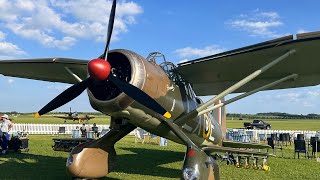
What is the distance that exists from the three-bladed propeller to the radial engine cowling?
191 mm

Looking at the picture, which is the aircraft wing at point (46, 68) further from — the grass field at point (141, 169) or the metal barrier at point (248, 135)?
the metal barrier at point (248, 135)

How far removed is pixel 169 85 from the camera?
305 inches

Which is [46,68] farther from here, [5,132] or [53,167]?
[5,132]

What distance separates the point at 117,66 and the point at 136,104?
0.84m

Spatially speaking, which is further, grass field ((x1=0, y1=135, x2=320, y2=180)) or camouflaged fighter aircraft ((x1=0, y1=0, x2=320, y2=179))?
grass field ((x1=0, y1=135, x2=320, y2=180))

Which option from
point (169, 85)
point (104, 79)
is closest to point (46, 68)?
point (169, 85)

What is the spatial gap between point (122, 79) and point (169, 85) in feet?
4.39

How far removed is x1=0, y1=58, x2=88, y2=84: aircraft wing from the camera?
953 cm

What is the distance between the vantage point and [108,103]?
6.57 meters

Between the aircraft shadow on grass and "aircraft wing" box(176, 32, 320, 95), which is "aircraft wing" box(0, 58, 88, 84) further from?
"aircraft wing" box(176, 32, 320, 95)

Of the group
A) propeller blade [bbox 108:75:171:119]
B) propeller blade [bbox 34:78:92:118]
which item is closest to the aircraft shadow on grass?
propeller blade [bbox 34:78:92:118]

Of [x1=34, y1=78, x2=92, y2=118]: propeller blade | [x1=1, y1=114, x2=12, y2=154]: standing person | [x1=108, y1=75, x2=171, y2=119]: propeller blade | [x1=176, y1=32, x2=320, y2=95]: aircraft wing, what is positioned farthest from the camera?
[x1=1, y1=114, x2=12, y2=154]: standing person

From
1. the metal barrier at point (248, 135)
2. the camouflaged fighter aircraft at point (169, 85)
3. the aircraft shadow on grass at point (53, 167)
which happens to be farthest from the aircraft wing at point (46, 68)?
→ the metal barrier at point (248, 135)

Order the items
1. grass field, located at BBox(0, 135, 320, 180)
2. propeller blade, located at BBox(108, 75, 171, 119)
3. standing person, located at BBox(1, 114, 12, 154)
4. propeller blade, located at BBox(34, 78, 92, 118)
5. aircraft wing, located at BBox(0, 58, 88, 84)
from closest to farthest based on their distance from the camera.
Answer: propeller blade, located at BBox(108, 75, 171, 119) → propeller blade, located at BBox(34, 78, 92, 118) → aircraft wing, located at BBox(0, 58, 88, 84) → grass field, located at BBox(0, 135, 320, 180) → standing person, located at BBox(1, 114, 12, 154)
